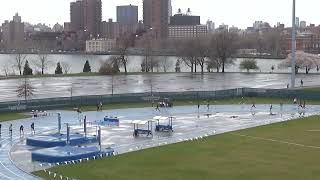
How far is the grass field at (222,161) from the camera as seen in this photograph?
28.9 meters

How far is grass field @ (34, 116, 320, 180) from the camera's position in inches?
1136

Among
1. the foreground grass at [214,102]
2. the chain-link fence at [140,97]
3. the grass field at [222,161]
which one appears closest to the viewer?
the grass field at [222,161]

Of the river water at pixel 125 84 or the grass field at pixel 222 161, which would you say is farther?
the river water at pixel 125 84

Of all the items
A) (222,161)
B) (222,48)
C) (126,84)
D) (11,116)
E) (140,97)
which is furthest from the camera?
(222,48)

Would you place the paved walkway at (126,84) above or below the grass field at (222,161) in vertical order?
above

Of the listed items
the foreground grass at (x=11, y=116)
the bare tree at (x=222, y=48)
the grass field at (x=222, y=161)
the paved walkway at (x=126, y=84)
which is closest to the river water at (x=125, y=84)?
the paved walkway at (x=126, y=84)

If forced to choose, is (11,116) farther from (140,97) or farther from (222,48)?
(222,48)

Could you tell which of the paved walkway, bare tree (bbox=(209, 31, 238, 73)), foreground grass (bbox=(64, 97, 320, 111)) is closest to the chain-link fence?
foreground grass (bbox=(64, 97, 320, 111))

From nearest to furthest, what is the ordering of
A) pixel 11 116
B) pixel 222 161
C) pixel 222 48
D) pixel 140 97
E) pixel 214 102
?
pixel 222 161, pixel 11 116, pixel 214 102, pixel 140 97, pixel 222 48

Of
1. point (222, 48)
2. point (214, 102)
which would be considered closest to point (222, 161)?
point (214, 102)

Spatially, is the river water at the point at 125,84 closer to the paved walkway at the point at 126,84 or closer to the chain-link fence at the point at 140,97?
the paved walkway at the point at 126,84

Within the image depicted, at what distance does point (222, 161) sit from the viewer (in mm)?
32312

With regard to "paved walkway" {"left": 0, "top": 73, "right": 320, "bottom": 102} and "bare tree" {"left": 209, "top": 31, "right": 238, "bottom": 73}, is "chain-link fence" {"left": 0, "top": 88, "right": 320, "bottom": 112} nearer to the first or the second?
"paved walkway" {"left": 0, "top": 73, "right": 320, "bottom": 102}

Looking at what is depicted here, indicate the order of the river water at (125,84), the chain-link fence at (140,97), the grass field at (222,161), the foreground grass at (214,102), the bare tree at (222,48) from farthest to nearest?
the bare tree at (222,48) < the river water at (125,84) < the foreground grass at (214,102) < the chain-link fence at (140,97) < the grass field at (222,161)
